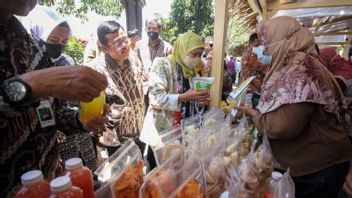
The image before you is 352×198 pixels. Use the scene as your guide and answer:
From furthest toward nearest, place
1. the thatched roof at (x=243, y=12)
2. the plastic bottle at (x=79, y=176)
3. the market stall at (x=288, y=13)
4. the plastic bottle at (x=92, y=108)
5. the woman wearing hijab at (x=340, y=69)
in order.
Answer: the thatched roof at (x=243, y=12)
the woman wearing hijab at (x=340, y=69)
the market stall at (x=288, y=13)
the plastic bottle at (x=92, y=108)
the plastic bottle at (x=79, y=176)

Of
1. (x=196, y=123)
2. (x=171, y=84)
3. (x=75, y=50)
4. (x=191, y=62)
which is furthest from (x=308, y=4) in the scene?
(x=75, y=50)

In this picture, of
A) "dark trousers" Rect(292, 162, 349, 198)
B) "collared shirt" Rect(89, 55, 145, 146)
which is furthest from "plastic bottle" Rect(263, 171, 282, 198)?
"collared shirt" Rect(89, 55, 145, 146)

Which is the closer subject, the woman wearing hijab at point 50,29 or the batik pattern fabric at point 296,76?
the batik pattern fabric at point 296,76

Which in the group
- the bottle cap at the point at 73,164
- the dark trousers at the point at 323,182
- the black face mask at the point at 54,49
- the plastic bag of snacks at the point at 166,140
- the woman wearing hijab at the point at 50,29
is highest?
the woman wearing hijab at the point at 50,29

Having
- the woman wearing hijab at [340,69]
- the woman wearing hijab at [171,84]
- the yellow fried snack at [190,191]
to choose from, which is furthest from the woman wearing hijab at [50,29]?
the woman wearing hijab at [340,69]

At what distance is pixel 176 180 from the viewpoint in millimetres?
855

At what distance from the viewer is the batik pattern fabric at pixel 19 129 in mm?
903

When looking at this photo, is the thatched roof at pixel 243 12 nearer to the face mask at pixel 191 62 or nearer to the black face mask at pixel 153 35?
the black face mask at pixel 153 35

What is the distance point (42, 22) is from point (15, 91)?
4.78 feet

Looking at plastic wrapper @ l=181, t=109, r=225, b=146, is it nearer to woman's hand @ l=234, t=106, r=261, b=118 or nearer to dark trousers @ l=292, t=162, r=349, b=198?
woman's hand @ l=234, t=106, r=261, b=118

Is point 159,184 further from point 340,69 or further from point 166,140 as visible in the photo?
point 340,69

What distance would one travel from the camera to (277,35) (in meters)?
1.65

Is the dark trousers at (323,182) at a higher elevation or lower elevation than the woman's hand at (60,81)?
lower

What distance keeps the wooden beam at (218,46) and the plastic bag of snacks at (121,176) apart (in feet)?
4.44
